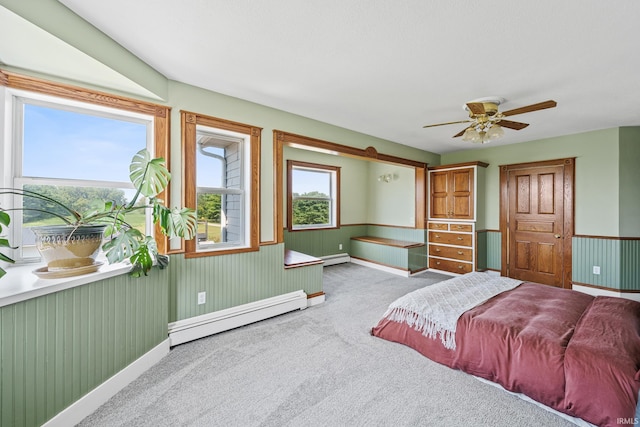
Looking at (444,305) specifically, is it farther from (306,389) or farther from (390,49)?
(390,49)

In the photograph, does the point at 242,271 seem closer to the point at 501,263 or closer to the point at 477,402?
the point at 477,402

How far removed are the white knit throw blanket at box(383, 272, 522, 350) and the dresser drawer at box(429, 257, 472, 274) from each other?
2.02 m

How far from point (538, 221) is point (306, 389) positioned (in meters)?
4.72

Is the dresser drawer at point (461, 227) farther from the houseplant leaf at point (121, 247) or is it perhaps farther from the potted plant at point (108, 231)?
the houseplant leaf at point (121, 247)

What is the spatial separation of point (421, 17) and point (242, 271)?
266cm

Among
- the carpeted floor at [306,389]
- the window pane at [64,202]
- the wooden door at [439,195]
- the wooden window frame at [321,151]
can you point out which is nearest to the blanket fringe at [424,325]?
the carpeted floor at [306,389]

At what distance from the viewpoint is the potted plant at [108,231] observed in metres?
1.67

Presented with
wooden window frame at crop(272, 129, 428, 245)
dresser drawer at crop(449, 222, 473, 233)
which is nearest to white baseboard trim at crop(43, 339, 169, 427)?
wooden window frame at crop(272, 129, 428, 245)

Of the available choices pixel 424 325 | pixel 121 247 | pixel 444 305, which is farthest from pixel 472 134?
pixel 121 247

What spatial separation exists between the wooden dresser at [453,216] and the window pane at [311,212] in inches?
86.0

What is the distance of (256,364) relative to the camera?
223 centimetres

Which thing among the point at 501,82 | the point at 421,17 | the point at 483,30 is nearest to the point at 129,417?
the point at 421,17

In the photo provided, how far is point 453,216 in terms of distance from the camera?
5.16 m

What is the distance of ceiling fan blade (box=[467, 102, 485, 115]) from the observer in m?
2.53
